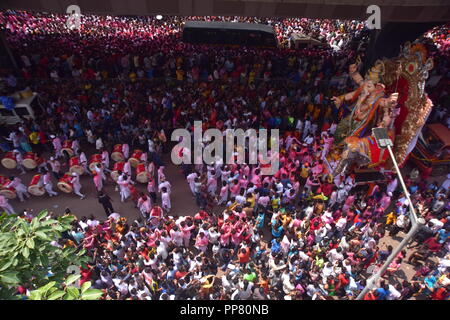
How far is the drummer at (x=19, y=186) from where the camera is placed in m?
9.91

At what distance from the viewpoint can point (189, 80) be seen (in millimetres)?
15117

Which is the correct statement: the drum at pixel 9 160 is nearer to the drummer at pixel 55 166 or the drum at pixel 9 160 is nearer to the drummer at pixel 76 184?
the drummer at pixel 55 166

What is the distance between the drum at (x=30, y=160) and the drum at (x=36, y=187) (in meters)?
1.05

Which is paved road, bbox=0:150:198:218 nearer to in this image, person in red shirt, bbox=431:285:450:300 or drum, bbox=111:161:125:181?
drum, bbox=111:161:125:181

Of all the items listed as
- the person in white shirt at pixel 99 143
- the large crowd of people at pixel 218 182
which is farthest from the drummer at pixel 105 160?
the person in white shirt at pixel 99 143

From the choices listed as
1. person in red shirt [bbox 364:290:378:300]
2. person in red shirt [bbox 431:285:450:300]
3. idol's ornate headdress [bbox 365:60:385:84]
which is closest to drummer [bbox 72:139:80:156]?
person in red shirt [bbox 364:290:378:300]

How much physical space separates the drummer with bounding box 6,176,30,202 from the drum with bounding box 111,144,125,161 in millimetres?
2939

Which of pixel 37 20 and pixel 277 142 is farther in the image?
pixel 37 20

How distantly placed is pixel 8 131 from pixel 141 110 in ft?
17.6

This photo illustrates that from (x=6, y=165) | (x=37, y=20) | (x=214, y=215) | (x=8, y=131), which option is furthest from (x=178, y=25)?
(x=214, y=215)

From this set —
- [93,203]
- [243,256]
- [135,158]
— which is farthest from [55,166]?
[243,256]

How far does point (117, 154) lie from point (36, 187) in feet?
9.00

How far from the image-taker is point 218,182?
1141 centimetres

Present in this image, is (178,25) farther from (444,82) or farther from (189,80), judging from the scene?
(444,82)
